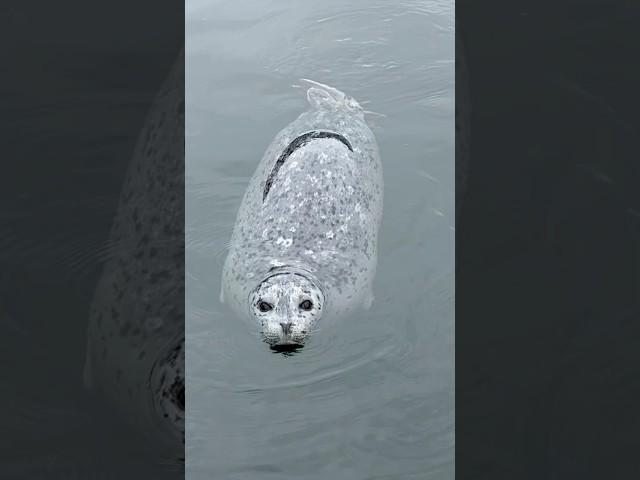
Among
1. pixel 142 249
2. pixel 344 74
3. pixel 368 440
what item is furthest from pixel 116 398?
pixel 344 74

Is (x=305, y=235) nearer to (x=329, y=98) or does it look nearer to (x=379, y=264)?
(x=379, y=264)

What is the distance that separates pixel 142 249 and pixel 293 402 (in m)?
1.16

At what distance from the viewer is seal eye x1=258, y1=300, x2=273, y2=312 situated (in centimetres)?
333

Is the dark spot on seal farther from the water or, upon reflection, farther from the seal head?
the seal head

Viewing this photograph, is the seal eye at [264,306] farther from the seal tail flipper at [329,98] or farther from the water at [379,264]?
the seal tail flipper at [329,98]

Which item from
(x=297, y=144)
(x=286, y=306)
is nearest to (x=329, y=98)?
(x=297, y=144)

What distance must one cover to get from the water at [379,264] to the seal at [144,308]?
0.28m

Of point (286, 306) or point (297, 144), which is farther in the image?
point (297, 144)

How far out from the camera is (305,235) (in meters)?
3.71

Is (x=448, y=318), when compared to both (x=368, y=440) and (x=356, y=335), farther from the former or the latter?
(x=368, y=440)

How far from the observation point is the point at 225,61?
4.31 m

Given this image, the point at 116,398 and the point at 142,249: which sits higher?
the point at 142,249

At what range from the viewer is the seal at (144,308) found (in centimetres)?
293

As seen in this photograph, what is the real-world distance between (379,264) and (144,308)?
1.41 m
